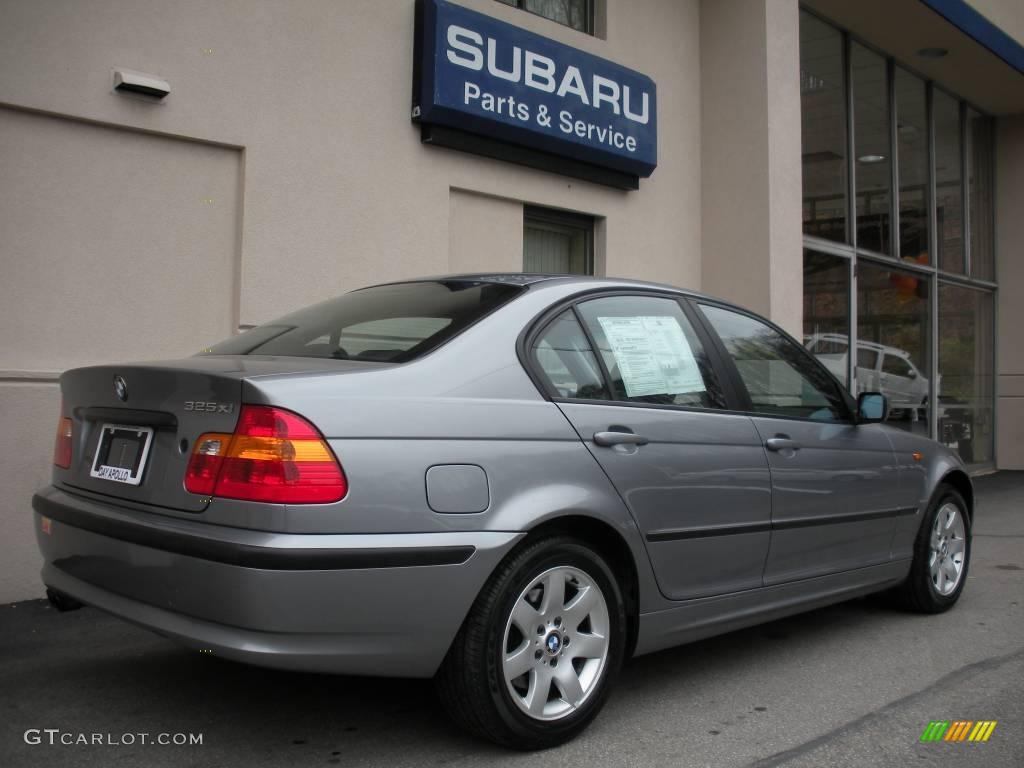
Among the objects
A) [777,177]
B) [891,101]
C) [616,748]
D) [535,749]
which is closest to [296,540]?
[535,749]

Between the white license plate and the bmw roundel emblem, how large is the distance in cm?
9

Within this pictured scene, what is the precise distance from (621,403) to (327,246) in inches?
135

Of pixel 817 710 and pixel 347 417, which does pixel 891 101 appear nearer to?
pixel 817 710

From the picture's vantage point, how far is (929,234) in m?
13.1

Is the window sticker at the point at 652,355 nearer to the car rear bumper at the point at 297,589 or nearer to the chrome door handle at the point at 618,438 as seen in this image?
the chrome door handle at the point at 618,438

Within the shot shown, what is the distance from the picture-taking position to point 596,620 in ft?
10.7

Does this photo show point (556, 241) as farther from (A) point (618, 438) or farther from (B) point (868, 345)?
(A) point (618, 438)

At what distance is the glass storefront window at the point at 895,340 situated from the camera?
1150 cm

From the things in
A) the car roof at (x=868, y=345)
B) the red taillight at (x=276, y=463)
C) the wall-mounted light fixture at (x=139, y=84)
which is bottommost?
the red taillight at (x=276, y=463)

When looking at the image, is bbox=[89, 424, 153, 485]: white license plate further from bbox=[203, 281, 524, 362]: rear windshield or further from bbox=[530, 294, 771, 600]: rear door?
bbox=[530, 294, 771, 600]: rear door

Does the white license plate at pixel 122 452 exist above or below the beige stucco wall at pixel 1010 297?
below

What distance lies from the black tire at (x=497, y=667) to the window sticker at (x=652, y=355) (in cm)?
77

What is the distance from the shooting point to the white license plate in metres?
3.00

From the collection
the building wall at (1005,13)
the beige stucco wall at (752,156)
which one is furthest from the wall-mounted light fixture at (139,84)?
the building wall at (1005,13)
